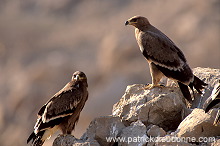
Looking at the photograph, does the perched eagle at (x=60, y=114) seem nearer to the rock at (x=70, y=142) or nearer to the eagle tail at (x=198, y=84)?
the rock at (x=70, y=142)

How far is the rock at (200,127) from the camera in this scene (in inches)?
475

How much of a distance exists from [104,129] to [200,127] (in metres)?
1.91

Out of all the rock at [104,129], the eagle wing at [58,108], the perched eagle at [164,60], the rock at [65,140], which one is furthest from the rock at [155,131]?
the eagle wing at [58,108]

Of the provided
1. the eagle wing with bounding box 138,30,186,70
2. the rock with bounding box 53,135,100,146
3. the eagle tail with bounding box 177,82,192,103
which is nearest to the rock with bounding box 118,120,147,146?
the rock with bounding box 53,135,100,146

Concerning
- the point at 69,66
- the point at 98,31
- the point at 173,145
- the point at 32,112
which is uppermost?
the point at 98,31

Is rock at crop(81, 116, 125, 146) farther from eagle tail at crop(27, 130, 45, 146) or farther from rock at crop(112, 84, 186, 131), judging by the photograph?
eagle tail at crop(27, 130, 45, 146)

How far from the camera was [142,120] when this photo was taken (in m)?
13.2

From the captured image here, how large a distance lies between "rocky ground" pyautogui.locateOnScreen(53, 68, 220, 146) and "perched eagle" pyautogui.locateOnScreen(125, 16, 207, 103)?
0.29 m

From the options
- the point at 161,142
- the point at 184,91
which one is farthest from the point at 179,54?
the point at 161,142

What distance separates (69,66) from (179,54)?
21.9 m

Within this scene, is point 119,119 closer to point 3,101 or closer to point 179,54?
point 179,54

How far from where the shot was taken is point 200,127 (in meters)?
12.2

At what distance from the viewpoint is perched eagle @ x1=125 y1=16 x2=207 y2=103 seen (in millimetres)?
14086

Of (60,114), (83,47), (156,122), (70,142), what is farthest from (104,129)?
(83,47)
